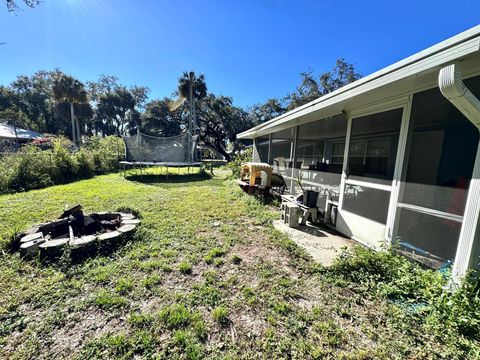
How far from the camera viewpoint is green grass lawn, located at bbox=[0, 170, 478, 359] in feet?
4.89

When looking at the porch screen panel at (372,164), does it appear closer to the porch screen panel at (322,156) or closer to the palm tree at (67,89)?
the porch screen panel at (322,156)

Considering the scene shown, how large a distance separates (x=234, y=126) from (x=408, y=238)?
73.9 ft

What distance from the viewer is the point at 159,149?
1123 centimetres

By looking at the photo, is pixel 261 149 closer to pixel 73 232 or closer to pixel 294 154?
pixel 294 154

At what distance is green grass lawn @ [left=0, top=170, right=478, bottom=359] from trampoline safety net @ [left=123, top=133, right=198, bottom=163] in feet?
26.3

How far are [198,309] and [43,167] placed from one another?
8.93m

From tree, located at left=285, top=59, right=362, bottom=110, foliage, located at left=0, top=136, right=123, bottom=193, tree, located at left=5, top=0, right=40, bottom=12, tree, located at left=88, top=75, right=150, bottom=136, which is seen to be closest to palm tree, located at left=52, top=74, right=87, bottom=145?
tree, located at left=88, top=75, right=150, bottom=136

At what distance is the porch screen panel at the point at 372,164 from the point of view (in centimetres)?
295

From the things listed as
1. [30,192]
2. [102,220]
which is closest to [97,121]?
[30,192]

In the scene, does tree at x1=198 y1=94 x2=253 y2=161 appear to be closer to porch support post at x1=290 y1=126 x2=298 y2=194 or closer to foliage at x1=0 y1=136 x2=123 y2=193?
foliage at x1=0 y1=136 x2=123 y2=193

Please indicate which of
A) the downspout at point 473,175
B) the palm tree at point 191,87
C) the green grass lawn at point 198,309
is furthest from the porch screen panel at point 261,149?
the palm tree at point 191,87

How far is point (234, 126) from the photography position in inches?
938

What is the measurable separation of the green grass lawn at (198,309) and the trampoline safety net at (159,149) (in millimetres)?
8006

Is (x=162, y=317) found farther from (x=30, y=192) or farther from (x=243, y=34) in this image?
(x=243, y=34)
